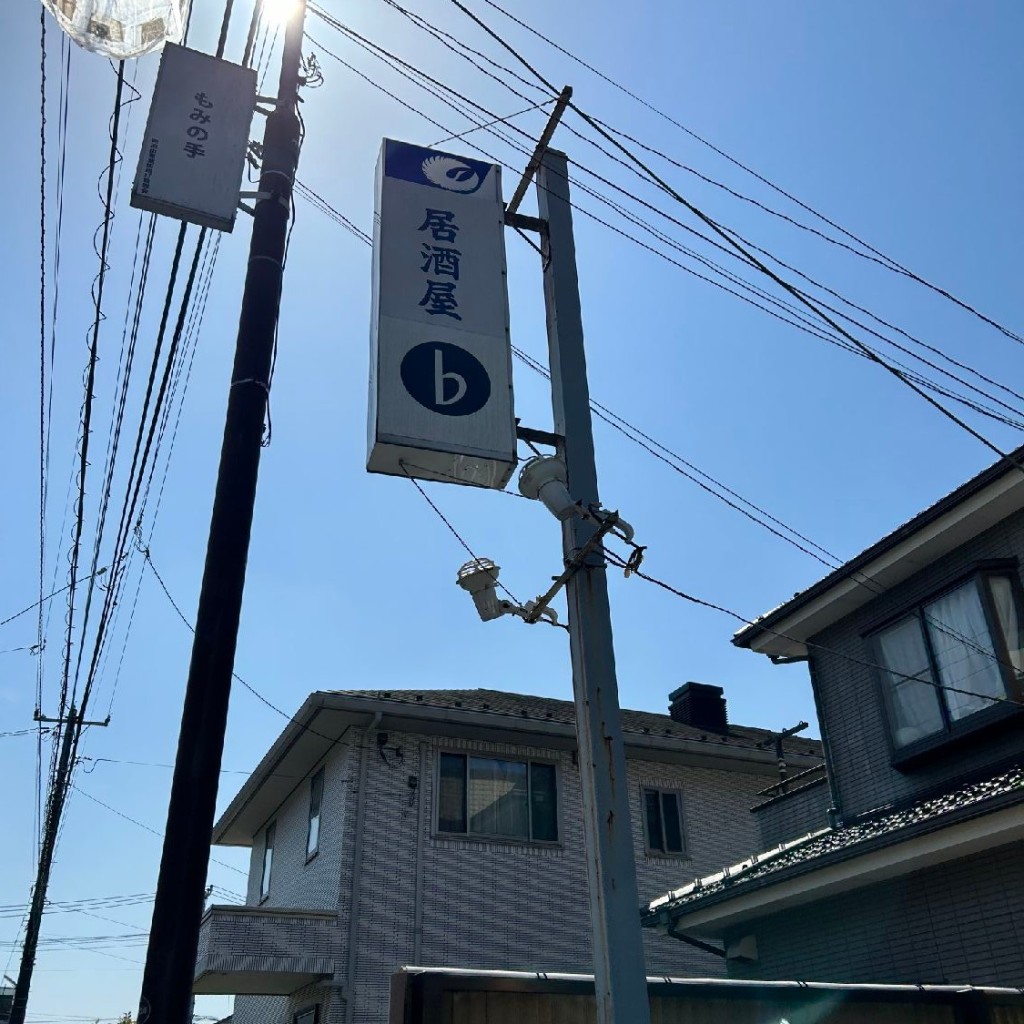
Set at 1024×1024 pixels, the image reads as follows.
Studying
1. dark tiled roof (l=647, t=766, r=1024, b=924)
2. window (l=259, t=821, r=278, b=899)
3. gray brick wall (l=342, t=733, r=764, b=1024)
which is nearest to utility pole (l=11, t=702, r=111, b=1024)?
window (l=259, t=821, r=278, b=899)

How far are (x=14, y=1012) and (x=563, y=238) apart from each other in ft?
66.5

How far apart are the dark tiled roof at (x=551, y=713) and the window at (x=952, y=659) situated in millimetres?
6268

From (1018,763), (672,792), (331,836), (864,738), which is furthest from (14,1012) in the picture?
(1018,763)

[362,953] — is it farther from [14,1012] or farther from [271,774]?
[14,1012]

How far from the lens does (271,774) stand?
17.6m

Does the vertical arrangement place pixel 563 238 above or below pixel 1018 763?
above

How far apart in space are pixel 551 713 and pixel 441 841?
2.89 metres

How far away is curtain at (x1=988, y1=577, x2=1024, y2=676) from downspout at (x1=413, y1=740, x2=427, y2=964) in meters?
8.96

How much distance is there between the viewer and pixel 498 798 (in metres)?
16.2

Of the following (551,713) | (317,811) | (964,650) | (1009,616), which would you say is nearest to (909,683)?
(964,650)

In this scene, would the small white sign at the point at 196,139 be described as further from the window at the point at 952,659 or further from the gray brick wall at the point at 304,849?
the gray brick wall at the point at 304,849

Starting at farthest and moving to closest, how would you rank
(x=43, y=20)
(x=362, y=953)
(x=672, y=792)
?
(x=672, y=792) < (x=362, y=953) < (x=43, y=20)

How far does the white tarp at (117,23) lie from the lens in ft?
18.4

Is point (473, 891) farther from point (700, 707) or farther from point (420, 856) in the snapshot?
point (700, 707)
